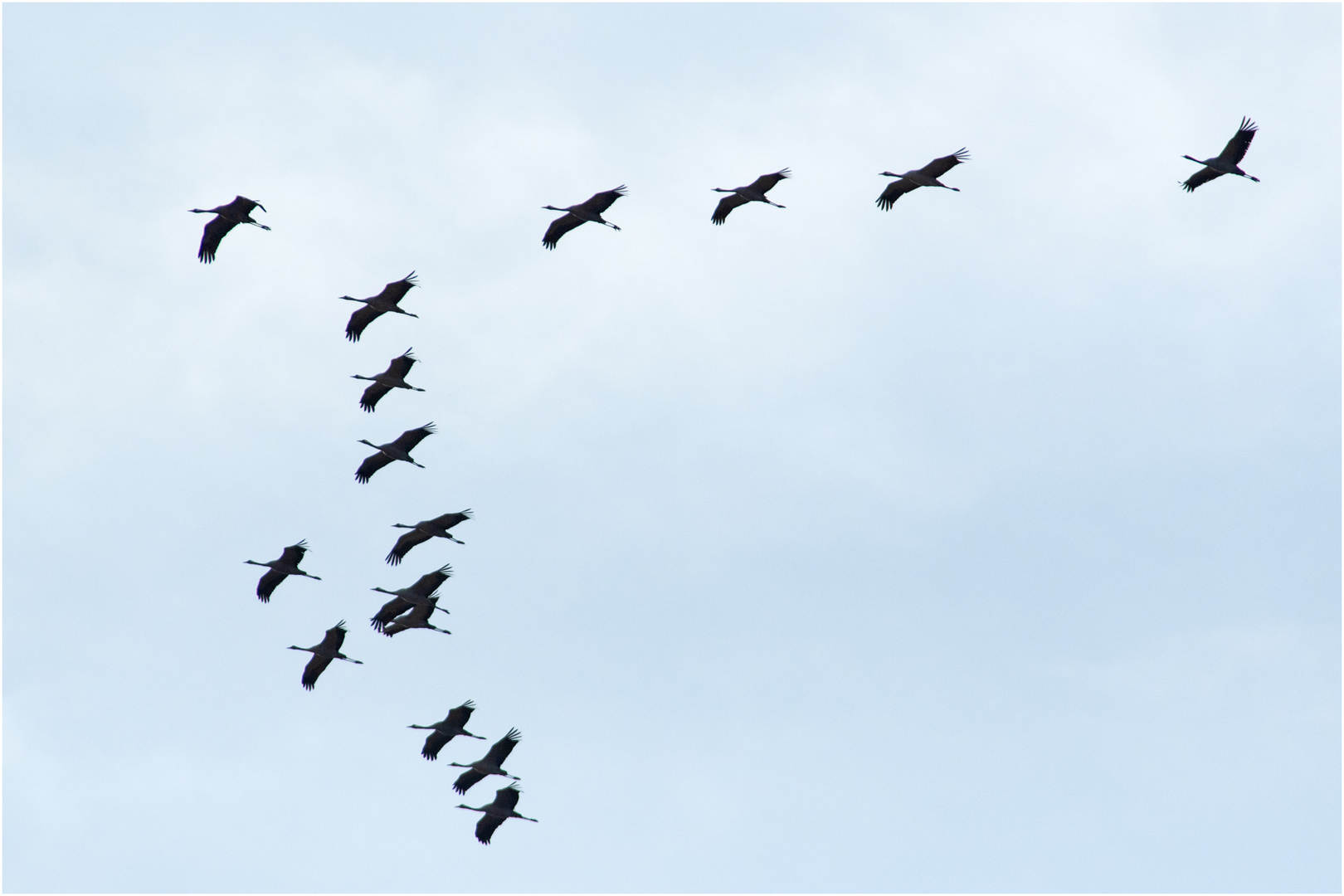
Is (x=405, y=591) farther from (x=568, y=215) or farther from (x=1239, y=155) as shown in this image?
(x=1239, y=155)

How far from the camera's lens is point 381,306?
196 ft

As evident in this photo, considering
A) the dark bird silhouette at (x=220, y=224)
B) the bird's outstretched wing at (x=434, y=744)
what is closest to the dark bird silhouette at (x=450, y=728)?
the bird's outstretched wing at (x=434, y=744)

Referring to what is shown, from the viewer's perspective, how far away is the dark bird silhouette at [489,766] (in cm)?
5944

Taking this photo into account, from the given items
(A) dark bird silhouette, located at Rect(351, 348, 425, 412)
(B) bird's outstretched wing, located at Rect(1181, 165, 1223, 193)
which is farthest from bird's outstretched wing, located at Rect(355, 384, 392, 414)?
(B) bird's outstretched wing, located at Rect(1181, 165, 1223, 193)

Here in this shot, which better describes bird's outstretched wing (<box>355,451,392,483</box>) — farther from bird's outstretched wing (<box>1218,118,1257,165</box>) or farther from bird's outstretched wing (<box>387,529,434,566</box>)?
bird's outstretched wing (<box>1218,118,1257,165</box>)

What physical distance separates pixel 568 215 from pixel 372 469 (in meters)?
7.30

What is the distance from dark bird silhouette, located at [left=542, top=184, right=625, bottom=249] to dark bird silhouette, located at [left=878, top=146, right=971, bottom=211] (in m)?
5.74

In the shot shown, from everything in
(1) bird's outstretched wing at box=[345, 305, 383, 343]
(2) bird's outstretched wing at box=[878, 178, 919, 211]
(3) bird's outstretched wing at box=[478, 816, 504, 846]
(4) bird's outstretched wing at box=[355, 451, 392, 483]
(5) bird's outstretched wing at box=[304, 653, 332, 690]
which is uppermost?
(2) bird's outstretched wing at box=[878, 178, 919, 211]

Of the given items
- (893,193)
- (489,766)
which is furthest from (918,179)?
(489,766)

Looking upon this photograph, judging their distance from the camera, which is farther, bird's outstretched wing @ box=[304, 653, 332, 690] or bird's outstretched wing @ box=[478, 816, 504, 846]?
bird's outstretched wing @ box=[304, 653, 332, 690]

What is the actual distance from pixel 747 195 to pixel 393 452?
9621mm

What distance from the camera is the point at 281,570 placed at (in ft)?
202

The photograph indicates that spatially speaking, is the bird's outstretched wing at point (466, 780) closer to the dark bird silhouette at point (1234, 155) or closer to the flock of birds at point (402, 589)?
the flock of birds at point (402, 589)

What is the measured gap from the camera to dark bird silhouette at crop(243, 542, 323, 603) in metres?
61.3
